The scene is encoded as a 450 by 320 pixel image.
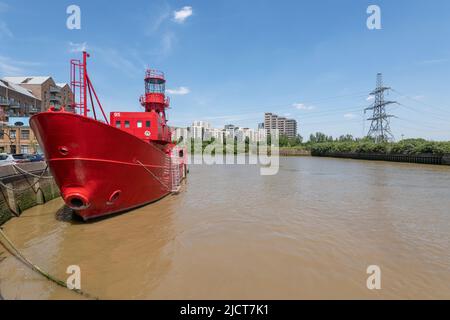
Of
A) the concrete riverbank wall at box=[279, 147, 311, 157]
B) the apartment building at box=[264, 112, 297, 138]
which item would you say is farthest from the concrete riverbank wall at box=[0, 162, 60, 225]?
the apartment building at box=[264, 112, 297, 138]

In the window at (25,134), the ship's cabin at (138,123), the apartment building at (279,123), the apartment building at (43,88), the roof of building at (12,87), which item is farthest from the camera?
the apartment building at (279,123)

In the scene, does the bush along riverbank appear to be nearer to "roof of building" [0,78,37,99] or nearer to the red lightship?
the red lightship

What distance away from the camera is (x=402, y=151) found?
46062mm

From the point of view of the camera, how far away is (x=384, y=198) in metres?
13.7

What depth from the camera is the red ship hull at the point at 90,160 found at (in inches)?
283

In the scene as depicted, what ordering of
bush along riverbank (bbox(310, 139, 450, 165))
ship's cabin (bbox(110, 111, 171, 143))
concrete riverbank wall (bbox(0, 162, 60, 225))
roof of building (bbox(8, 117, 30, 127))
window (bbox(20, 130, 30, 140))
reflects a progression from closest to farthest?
concrete riverbank wall (bbox(0, 162, 60, 225))
ship's cabin (bbox(110, 111, 171, 143))
bush along riverbank (bbox(310, 139, 450, 165))
roof of building (bbox(8, 117, 30, 127))
window (bbox(20, 130, 30, 140))

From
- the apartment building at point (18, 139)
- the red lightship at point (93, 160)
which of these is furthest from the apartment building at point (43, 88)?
the red lightship at point (93, 160)

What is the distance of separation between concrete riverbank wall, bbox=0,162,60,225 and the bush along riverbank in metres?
51.4

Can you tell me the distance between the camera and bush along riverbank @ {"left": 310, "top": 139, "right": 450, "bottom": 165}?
129ft

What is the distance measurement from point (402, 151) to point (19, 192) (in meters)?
56.1

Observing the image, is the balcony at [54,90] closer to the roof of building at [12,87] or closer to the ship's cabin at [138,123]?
the roof of building at [12,87]

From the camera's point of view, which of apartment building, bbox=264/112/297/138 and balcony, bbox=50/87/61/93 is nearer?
balcony, bbox=50/87/61/93

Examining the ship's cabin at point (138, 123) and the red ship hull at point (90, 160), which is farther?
the ship's cabin at point (138, 123)

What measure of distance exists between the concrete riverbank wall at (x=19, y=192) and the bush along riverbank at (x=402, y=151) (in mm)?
51372
